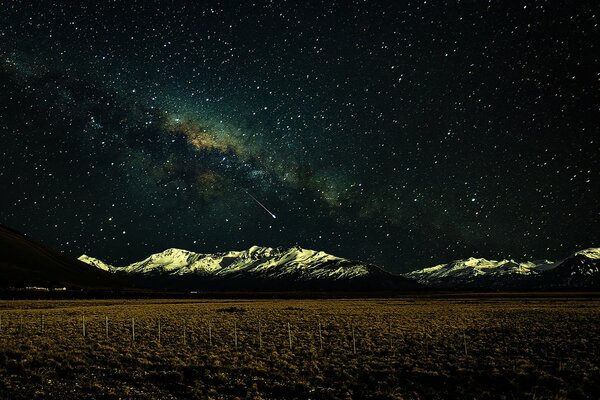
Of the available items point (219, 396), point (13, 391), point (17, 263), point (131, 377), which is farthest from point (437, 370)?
point (17, 263)

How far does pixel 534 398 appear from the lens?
13703 millimetres

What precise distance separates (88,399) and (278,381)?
22.2 ft

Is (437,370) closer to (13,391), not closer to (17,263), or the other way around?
(13,391)

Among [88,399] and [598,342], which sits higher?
[88,399]

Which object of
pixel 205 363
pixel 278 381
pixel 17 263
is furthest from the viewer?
pixel 17 263

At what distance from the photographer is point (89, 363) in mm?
20672

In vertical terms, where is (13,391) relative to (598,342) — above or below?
above

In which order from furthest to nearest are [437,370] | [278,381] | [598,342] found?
[598,342] < [437,370] < [278,381]

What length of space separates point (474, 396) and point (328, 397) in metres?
4.99

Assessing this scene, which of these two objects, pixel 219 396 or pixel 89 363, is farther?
pixel 89 363

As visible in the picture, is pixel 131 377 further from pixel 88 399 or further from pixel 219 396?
pixel 219 396

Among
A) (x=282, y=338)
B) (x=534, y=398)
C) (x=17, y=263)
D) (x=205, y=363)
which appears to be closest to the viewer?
(x=534, y=398)

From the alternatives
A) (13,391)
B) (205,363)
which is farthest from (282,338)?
(13,391)

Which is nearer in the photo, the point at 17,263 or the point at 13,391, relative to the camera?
the point at 13,391
